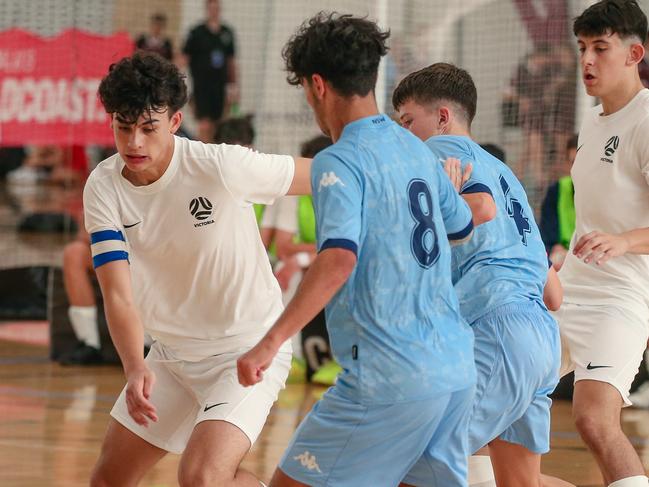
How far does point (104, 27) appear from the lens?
45.1 ft

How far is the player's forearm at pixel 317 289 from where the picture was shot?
2.99m

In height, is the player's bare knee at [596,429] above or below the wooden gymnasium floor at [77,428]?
above

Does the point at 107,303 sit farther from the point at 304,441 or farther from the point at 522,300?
the point at 522,300

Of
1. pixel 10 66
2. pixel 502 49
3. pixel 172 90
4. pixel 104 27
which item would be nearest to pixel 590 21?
pixel 172 90

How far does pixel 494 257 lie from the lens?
394cm

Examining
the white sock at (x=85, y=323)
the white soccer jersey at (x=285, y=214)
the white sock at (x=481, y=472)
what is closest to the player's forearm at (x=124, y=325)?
the white sock at (x=481, y=472)

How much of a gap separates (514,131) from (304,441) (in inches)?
268

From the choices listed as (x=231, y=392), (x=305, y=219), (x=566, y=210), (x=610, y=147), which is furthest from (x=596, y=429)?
(x=305, y=219)

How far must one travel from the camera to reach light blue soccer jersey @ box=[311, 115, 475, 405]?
314 centimetres

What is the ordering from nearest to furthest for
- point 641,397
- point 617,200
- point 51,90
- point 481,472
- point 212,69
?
point 481,472 < point 617,200 < point 641,397 < point 51,90 < point 212,69

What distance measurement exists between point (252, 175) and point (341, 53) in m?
1.02

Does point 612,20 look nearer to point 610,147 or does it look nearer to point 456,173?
point 610,147

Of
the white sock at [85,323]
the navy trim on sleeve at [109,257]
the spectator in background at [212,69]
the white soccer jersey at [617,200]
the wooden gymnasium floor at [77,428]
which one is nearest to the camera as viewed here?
the navy trim on sleeve at [109,257]

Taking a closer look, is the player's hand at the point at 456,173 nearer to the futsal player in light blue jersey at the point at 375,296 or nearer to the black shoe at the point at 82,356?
the futsal player in light blue jersey at the point at 375,296
